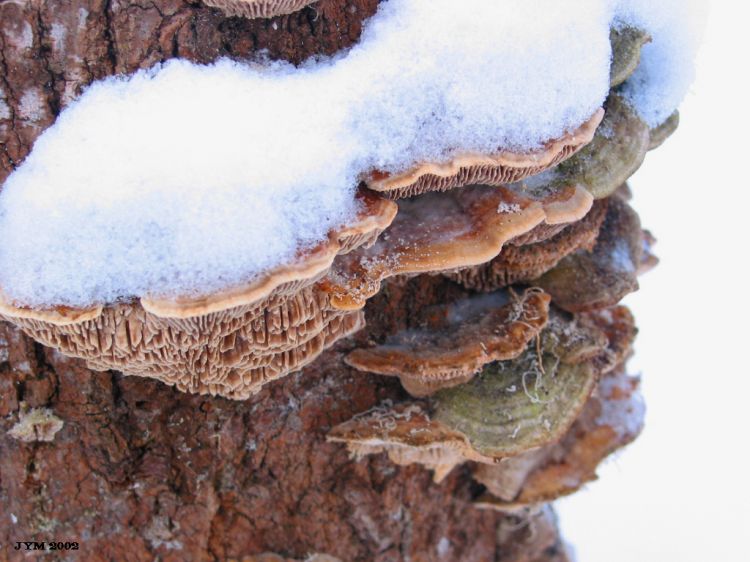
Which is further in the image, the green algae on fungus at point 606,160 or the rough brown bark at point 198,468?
the rough brown bark at point 198,468

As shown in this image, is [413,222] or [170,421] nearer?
[413,222]

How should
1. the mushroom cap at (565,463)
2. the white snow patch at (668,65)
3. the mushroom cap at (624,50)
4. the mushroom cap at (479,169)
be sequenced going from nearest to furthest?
the mushroom cap at (479,169)
the mushroom cap at (624,50)
the white snow patch at (668,65)
the mushroom cap at (565,463)

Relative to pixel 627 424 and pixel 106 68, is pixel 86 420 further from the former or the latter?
pixel 627 424

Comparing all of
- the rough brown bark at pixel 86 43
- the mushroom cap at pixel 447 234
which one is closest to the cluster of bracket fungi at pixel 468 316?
the mushroom cap at pixel 447 234

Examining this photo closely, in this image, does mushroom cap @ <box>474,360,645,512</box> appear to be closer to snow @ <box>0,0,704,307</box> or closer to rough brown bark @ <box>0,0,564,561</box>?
rough brown bark @ <box>0,0,564,561</box>

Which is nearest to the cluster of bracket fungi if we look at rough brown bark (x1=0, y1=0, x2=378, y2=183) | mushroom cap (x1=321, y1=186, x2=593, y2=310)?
mushroom cap (x1=321, y1=186, x2=593, y2=310)

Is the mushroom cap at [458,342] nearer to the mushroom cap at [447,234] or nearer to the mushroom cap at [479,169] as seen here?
the mushroom cap at [447,234]

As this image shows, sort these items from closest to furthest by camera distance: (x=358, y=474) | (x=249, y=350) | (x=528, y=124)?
1. (x=528, y=124)
2. (x=249, y=350)
3. (x=358, y=474)

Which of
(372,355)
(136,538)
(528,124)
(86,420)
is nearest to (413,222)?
(528,124)
